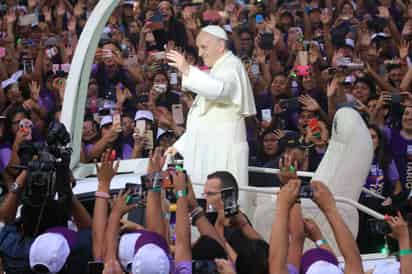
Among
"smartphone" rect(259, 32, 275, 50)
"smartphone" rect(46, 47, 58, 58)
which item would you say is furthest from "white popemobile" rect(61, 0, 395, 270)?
"smartphone" rect(46, 47, 58, 58)

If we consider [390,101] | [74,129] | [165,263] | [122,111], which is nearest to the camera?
[165,263]

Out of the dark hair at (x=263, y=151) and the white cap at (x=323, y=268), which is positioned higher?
the dark hair at (x=263, y=151)

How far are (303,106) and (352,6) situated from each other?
2.56 metres

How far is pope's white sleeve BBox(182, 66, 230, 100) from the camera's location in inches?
340

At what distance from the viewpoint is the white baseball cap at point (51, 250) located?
6086 mm

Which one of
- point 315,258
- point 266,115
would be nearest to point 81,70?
point 266,115

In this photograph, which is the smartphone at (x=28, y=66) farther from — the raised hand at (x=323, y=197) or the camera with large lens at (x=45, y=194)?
the raised hand at (x=323, y=197)

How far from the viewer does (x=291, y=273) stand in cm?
607

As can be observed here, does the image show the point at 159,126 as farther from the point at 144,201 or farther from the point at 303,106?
the point at 144,201

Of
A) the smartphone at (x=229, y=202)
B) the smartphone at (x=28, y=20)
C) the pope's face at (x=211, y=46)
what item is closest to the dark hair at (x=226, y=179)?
the smartphone at (x=229, y=202)

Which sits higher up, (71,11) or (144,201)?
(71,11)

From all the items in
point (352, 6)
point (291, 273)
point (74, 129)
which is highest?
point (352, 6)

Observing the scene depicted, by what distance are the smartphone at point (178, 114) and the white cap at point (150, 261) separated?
5.82 meters

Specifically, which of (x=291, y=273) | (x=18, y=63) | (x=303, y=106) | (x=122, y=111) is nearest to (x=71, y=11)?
(x=18, y=63)
